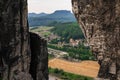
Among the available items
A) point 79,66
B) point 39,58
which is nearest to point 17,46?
point 39,58

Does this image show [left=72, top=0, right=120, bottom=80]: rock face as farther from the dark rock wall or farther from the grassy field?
the grassy field

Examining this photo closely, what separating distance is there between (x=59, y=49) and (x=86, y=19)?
97.5 meters

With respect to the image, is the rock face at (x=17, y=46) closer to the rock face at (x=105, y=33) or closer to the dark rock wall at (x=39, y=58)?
the dark rock wall at (x=39, y=58)

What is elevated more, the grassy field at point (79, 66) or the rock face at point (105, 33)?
the rock face at point (105, 33)

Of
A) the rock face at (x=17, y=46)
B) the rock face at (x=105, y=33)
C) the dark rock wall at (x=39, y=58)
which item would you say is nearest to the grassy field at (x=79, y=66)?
the dark rock wall at (x=39, y=58)

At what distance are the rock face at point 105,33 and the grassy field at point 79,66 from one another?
52.3 meters

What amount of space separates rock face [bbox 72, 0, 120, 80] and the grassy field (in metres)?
52.3

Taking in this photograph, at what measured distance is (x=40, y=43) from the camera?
28.1 m

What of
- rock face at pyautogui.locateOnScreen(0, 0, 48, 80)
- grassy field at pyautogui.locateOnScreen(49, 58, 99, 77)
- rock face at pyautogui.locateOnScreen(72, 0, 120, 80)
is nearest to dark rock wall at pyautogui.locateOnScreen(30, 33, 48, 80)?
rock face at pyautogui.locateOnScreen(0, 0, 48, 80)

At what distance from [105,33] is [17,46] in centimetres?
1181

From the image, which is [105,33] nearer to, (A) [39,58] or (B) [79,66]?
(A) [39,58]

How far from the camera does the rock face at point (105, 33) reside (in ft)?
52.9

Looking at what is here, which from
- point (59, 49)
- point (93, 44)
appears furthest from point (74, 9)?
point (59, 49)

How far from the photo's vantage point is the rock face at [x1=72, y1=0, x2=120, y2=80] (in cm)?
1611
